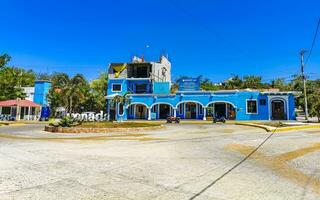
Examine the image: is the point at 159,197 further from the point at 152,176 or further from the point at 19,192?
the point at 19,192

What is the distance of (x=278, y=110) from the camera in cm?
3797

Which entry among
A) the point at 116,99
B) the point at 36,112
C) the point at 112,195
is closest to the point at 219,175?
the point at 112,195

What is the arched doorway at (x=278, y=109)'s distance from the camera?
37.7 metres

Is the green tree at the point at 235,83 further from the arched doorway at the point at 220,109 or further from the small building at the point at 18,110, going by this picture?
the small building at the point at 18,110

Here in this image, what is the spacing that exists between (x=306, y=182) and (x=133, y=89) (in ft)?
130

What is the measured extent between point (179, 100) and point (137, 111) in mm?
7423

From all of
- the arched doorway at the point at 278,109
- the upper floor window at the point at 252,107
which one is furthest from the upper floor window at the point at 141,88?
the arched doorway at the point at 278,109

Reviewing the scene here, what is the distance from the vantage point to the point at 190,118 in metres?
40.8

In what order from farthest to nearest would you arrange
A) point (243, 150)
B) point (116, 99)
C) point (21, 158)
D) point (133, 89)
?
point (133, 89)
point (116, 99)
point (243, 150)
point (21, 158)

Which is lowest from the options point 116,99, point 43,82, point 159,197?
point 159,197

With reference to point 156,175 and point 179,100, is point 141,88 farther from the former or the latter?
point 156,175

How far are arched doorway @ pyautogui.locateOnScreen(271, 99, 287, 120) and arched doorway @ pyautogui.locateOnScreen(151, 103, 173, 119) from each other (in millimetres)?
14816

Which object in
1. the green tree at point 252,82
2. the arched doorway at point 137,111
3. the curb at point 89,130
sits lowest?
the curb at point 89,130

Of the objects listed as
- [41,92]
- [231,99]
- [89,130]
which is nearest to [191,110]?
[231,99]
